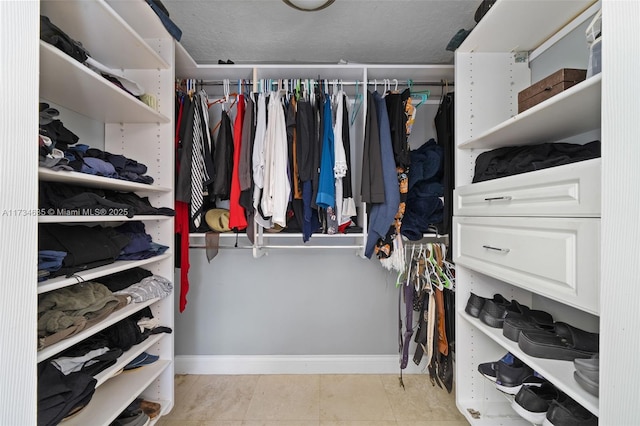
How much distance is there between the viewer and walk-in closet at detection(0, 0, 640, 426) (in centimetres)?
69

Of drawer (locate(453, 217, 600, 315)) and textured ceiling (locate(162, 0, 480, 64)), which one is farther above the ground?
textured ceiling (locate(162, 0, 480, 64))

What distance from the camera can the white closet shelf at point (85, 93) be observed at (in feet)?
2.77

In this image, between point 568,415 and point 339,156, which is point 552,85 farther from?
→ point 568,415

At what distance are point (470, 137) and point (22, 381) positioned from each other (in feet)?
6.03

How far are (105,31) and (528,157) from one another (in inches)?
68.8

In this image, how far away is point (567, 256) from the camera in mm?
777

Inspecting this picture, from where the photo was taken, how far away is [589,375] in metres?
0.75

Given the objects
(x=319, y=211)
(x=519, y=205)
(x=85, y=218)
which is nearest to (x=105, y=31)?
(x=85, y=218)

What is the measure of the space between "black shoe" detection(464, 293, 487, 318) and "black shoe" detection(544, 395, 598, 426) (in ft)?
1.36

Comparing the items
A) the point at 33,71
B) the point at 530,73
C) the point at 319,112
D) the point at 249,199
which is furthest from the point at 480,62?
the point at 33,71

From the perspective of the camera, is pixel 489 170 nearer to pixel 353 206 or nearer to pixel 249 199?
pixel 353 206

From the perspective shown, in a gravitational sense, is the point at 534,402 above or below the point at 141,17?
below

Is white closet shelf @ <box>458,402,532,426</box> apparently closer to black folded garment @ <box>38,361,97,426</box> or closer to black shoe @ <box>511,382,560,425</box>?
black shoe @ <box>511,382,560,425</box>

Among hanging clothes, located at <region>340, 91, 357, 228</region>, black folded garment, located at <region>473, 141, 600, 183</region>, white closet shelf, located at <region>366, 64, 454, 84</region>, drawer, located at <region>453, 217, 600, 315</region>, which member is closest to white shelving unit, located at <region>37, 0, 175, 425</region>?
hanging clothes, located at <region>340, 91, 357, 228</region>
